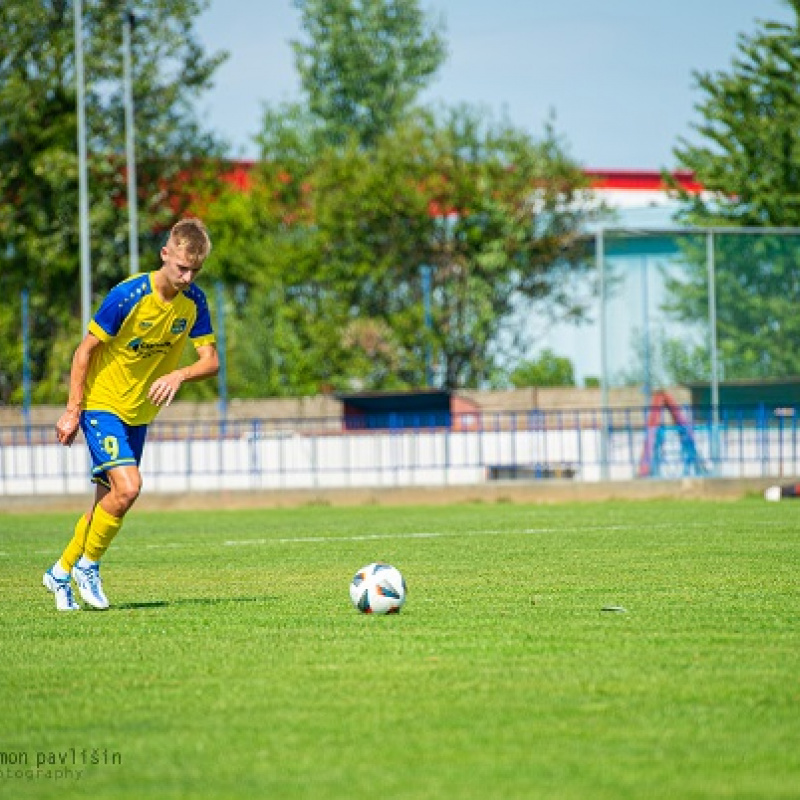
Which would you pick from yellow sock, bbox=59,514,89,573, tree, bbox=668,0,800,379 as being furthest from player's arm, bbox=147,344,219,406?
tree, bbox=668,0,800,379

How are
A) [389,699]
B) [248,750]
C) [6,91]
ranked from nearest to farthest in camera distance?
[248,750] → [389,699] → [6,91]

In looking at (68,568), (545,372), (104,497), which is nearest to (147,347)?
(104,497)

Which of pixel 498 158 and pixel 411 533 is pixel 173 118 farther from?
pixel 411 533

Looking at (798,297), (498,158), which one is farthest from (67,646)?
(498,158)

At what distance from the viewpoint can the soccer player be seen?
9.62 m

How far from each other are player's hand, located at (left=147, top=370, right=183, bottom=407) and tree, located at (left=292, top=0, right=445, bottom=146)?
60.2 metres

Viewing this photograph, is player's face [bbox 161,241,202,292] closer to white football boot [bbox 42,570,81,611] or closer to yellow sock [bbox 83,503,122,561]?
yellow sock [bbox 83,503,122,561]

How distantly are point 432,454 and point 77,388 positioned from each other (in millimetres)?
18153

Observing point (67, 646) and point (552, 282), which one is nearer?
point (67, 646)

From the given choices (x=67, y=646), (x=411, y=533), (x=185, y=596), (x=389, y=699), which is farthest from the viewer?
(x=411, y=533)

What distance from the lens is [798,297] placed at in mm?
26750

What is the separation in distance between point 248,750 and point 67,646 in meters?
2.85

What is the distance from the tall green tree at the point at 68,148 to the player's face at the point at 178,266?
34.6 metres

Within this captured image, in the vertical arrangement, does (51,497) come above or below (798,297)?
below
